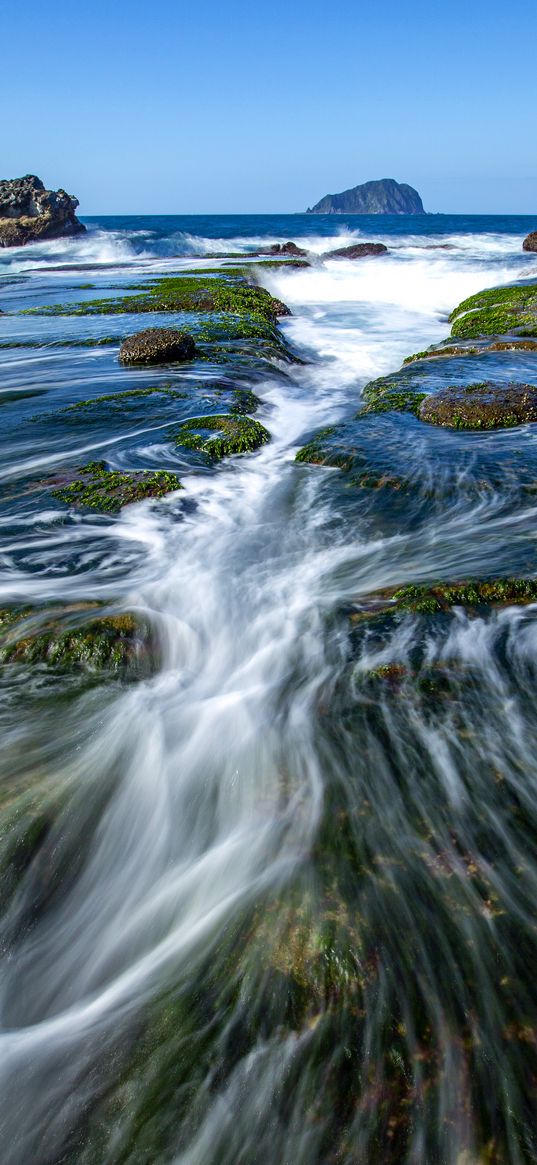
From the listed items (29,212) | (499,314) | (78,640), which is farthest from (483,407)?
(29,212)

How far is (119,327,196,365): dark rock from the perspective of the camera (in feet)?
42.7

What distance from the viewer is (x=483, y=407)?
921 centimetres

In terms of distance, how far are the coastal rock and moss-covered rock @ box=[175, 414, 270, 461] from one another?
70.0 meters

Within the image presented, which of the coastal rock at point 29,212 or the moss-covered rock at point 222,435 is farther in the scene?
the coastal rock at point 29,212

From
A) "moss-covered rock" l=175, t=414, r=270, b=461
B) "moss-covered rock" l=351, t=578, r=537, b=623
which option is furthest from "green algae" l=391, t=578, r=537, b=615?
"moss-covered rock" l=175, t=414, r=270, b=461

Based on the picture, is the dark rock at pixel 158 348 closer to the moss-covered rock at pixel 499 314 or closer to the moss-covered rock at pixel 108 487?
the moss-covered rock at pixel 108 487

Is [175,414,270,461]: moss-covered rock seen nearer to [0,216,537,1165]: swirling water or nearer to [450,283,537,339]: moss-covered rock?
[0,216,537,1165]: swirling water

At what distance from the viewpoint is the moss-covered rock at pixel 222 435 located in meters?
8.85

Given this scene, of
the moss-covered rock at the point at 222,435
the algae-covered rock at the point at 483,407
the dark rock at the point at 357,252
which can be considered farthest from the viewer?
the dark rock at the point at 357,252

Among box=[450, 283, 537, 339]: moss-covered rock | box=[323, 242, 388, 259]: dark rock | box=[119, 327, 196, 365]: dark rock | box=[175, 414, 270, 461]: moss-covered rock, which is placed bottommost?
box=[175, 414, 270, 461]: moss-covered rock

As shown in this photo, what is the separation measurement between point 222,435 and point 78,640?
5.43 m

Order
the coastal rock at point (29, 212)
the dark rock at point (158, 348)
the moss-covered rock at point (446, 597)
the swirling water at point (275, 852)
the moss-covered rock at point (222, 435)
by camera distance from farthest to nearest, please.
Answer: the coastal rock at point (29, 212) → the dark rock at point (158, 348) → the moss-covered rock at point (222, 435) → the moss-covered rock at point (446, 597) → the swirling water at point (275, 852)

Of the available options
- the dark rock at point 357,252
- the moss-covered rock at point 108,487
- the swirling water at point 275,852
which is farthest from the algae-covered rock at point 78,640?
the dark rock at point 357,252

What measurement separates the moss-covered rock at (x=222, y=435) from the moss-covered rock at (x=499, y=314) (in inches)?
293
